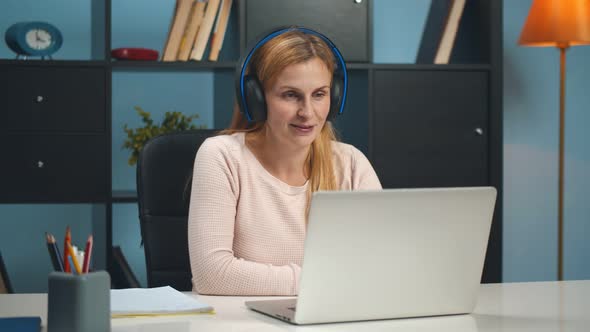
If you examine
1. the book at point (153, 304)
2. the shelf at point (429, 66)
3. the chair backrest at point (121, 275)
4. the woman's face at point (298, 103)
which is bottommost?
the chair backrest at point (121, 275)

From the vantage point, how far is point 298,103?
1828 millimetres

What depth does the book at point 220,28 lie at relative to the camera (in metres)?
3.05

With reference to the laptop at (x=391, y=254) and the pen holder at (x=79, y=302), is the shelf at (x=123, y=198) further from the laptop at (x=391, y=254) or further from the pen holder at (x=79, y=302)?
the pen holder at (x=79, y=302)

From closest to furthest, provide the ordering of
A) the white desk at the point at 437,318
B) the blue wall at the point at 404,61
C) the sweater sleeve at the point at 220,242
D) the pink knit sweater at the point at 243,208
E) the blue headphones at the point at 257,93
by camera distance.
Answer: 1. the white desk at the point at 437,318
2. the sweater sleeve at the point at 220,242
3. the pink knit sweater at the point at 243,208
4. the blue headphones at the point at 257,93
5. the blue wall at the point at 404,61

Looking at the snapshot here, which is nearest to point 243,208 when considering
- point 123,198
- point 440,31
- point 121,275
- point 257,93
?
point 257,93

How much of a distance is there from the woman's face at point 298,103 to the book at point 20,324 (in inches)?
30.3

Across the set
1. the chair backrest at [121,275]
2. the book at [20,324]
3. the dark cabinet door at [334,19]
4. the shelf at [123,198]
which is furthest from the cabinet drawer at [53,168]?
the book at [20,324]

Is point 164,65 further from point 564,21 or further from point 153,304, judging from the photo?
point 153,304

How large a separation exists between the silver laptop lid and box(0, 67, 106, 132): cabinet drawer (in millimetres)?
1990

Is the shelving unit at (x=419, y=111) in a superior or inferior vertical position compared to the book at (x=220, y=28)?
inferior

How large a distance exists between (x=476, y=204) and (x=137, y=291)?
59cm

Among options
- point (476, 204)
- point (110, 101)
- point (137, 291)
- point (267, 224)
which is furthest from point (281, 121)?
point (110, 101)

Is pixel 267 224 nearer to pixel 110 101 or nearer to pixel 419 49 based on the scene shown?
pixel 110 101

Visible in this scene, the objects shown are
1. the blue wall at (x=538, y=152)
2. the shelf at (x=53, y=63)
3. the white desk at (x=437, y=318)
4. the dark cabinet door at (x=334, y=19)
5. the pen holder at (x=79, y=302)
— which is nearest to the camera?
the pen holder at (x=79, y=302)
